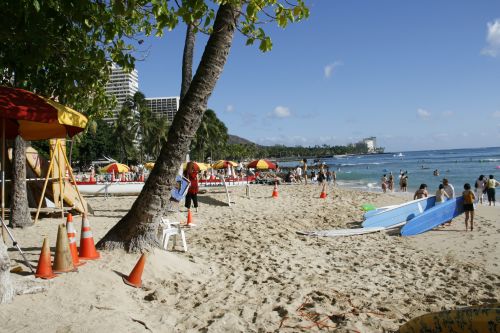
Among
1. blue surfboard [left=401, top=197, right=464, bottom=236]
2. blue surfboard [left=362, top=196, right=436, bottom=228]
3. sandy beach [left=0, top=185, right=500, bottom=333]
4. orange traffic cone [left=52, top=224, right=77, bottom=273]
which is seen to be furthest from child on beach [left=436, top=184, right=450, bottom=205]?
orange traffic cone [left=52, top=224, right=77, bottom=273]

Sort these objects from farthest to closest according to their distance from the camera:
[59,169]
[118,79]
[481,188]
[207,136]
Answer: [207,136]
[118,79]
[481,188]
[59,169]

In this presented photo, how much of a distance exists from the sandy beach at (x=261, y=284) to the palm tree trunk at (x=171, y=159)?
28 centimetres

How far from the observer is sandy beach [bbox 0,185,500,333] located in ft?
12.7

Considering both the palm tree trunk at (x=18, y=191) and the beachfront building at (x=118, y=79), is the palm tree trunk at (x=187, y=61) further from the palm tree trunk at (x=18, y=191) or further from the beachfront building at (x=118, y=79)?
the palm tree trunk at (x=18, y=191)

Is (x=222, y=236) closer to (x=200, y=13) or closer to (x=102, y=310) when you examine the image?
(x=102, y=310)

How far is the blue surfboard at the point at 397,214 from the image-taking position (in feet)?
35.7

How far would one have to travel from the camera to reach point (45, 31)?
561 centimetres

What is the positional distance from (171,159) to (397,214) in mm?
8408

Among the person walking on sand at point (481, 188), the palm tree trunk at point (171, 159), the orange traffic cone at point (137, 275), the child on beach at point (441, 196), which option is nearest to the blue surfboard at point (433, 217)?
the child on beach at point (441, 196)

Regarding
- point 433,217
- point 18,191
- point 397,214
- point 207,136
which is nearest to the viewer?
point 18,191

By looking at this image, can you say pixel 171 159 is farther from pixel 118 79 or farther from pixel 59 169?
pixel 118 79

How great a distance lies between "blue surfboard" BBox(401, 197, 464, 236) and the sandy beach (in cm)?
64

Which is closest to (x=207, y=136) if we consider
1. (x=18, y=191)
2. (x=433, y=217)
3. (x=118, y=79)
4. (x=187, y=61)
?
(x=118, y=79)

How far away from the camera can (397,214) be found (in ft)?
A: 38.1
